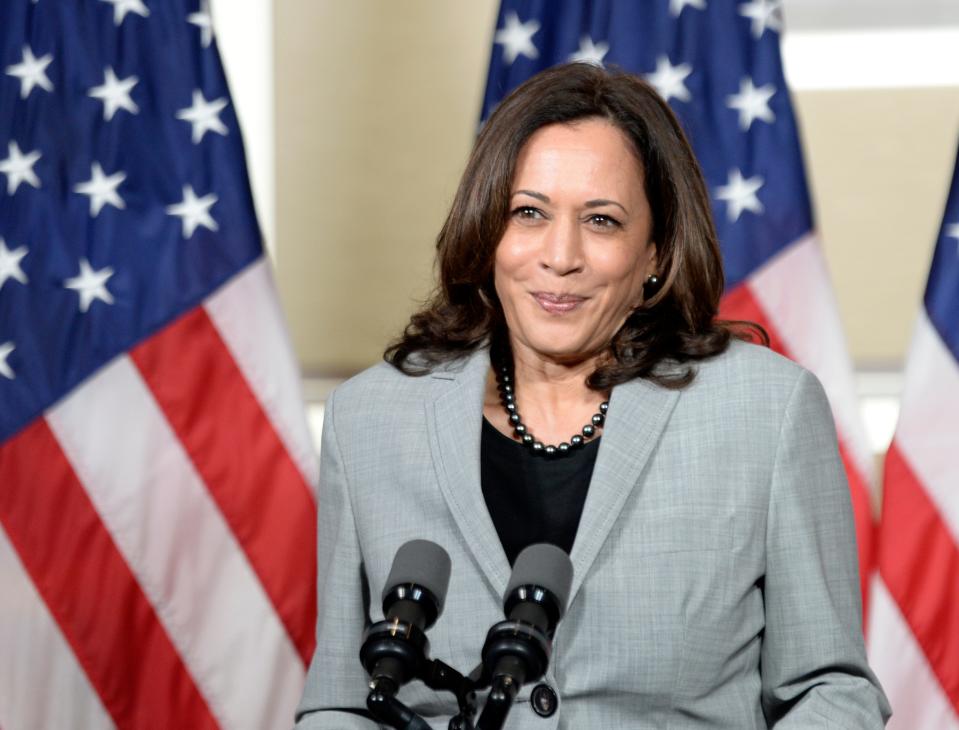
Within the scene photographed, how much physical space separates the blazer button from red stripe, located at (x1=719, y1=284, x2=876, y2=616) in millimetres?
1105

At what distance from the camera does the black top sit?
170cm

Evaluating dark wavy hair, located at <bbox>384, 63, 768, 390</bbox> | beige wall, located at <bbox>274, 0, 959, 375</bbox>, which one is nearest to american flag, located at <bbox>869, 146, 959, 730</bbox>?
beige wall, located at <bbox>274, 0, 959, 375</bbox>

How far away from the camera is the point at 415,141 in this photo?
3.11 meters

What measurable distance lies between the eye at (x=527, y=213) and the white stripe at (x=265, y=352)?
3.13 ft

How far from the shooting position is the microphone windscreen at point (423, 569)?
113cm

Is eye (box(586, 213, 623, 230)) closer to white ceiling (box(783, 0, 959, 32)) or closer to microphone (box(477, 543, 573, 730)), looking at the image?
microphone (box(477, 543, 573, 730))

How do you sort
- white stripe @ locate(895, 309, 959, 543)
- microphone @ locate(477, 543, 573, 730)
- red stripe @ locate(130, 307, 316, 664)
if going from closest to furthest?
microphone @ locate(477, 543, 573, 730)
white stripe @ locate(895, 309, 959, 543)
red stripe @ locate(130, 307, 316, 664)

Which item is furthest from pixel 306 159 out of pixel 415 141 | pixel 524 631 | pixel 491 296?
pixel 524 631

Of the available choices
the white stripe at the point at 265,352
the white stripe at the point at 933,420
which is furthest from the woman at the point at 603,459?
the white stripe at the point at 933,420

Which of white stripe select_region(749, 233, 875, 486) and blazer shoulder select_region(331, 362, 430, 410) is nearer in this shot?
blazer shoulder select_region(331, 362, 430, 410)

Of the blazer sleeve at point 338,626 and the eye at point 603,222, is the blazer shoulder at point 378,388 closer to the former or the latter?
the blazer sleeve at point 338,626

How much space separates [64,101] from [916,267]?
1.95 meters

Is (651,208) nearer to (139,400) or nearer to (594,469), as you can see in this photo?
(594,469)

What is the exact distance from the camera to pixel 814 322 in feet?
8.31
